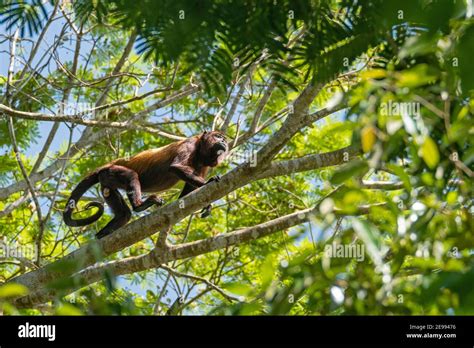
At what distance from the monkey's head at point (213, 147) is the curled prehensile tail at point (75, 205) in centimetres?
138

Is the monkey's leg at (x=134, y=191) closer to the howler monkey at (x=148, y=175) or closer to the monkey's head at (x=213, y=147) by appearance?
the howler monkey at (x=148, y=175)

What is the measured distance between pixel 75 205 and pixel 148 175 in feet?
3.30

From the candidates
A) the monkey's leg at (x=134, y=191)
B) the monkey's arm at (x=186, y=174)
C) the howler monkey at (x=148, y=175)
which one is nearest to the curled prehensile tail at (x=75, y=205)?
the howler monkey at (x=148, y=175)

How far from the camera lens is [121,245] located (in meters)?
6.41

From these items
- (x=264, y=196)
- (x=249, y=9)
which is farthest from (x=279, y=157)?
(x=249, y=9)

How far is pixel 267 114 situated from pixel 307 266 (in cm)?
824

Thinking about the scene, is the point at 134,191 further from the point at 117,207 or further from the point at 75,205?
the point at 75,205

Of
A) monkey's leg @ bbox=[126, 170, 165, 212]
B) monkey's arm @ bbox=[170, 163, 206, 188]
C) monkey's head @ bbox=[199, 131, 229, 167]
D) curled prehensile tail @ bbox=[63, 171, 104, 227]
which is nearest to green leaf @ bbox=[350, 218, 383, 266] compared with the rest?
monkey's head @ bbox=[199, 131, 229, 167]

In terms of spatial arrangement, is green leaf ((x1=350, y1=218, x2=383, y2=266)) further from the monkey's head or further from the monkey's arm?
the monkey's arm

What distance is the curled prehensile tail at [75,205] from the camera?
861 cm

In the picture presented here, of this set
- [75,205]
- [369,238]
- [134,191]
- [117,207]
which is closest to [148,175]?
[134,191]

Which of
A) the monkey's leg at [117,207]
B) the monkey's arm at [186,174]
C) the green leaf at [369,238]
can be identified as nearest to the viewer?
the green leaf at [369,238]

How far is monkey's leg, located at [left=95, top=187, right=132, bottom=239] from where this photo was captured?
29.0ft
